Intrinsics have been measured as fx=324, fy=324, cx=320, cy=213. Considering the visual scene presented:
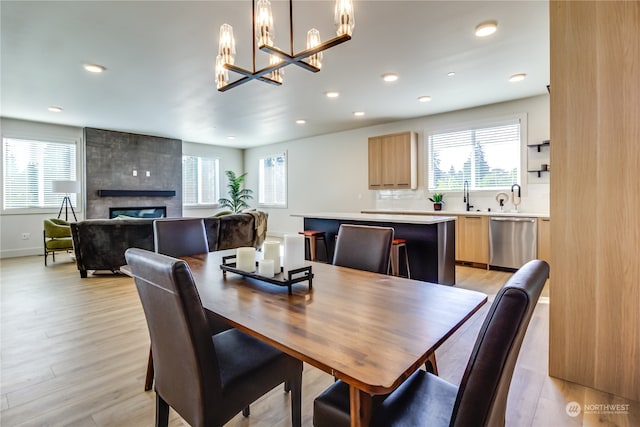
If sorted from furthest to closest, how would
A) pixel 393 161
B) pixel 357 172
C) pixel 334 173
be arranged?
pixel 334 173 < pixel 357 172 < pixel 393 161

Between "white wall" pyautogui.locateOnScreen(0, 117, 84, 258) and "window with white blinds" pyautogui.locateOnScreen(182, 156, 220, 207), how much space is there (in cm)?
252

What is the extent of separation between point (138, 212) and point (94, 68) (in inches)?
175

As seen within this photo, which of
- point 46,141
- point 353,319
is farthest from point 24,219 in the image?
point 353,319

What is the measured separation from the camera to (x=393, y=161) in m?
6.02

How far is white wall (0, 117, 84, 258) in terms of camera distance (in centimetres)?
594

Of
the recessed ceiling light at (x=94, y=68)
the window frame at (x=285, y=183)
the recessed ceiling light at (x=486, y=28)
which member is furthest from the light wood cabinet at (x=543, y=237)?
the recessed ceiling light at (x=94, y=68)

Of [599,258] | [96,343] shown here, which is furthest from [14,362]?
[599,258]

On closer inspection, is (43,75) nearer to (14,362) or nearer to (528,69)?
(14,362)

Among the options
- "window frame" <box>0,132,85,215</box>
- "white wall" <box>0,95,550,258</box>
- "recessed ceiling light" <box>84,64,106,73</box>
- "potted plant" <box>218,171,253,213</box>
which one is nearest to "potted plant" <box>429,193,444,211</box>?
"white wall" <box>0,95,550,258</box>

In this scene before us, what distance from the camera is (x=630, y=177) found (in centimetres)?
175

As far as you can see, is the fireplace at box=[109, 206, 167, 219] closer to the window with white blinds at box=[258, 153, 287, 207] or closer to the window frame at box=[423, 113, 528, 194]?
the window with white blinds at box=[258, 153, 287, 207]

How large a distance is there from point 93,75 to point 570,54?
4.66 meters

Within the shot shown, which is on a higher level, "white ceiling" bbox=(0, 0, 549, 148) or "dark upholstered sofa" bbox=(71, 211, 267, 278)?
"white ceiling" bbox=(0, 0, 549, 148)

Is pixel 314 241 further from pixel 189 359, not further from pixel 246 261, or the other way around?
pixel 189 359
